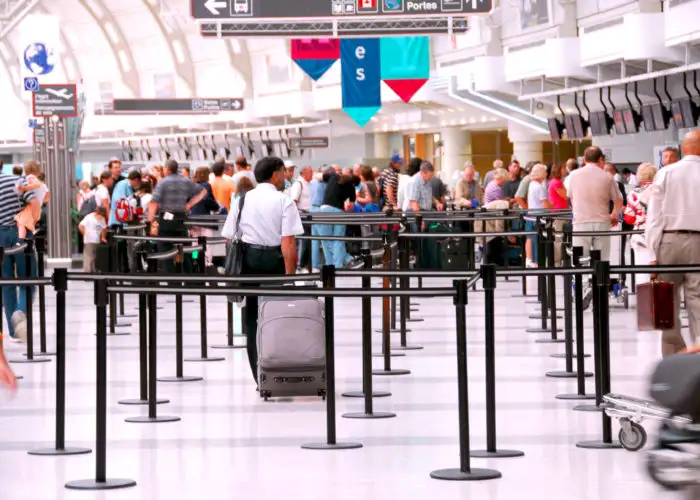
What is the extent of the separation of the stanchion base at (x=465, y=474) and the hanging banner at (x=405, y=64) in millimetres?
15746

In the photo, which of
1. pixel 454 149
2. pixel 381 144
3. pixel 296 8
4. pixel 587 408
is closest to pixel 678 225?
pixel 587 408

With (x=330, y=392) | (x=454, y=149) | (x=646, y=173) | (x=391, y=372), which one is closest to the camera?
(x=330, y=392)

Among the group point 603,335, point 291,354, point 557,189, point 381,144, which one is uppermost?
point 381,144

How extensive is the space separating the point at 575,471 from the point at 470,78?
26076 mm

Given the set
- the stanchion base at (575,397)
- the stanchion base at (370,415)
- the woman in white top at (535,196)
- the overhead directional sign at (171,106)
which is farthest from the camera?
the overhead directional sign at (171,106)

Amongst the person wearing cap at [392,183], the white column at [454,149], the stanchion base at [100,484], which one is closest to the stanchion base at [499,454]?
the stanchion base at [100,484]

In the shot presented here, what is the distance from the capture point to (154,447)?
26.7ft

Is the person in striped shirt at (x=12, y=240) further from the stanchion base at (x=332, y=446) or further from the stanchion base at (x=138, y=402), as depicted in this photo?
the stanchion base at (x=332, y=446)

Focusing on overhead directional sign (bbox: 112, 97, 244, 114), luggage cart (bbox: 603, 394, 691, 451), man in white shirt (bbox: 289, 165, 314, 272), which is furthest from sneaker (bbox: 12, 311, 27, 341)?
overhead directional sign (bbox: 112, 97, 244, 114)

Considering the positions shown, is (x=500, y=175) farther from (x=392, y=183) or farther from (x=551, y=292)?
(x=551, y=292)

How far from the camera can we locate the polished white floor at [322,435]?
22.6 feet

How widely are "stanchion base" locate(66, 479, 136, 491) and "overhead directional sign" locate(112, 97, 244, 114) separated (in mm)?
39282

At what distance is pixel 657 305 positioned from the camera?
350 inches

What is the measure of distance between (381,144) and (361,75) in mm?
25043
